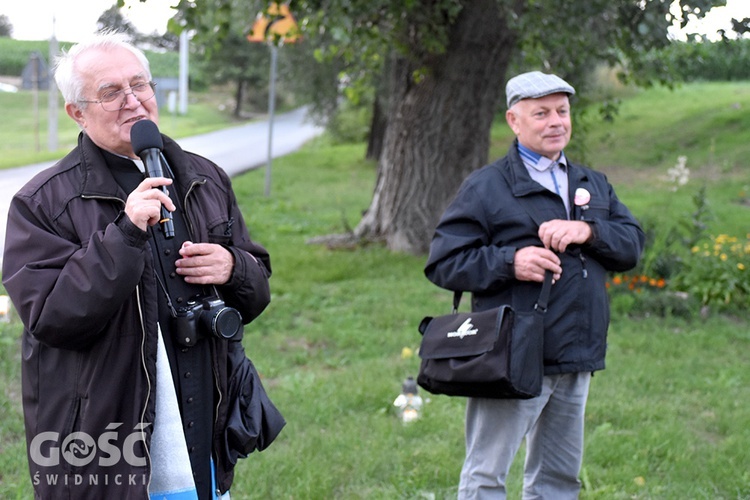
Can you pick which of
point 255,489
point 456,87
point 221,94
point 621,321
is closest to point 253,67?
point 221,94

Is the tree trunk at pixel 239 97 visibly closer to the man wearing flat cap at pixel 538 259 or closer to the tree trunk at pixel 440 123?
the tree trunk at pixel 440 123

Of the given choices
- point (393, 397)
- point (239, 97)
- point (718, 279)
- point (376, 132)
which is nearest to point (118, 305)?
point (393, 397)

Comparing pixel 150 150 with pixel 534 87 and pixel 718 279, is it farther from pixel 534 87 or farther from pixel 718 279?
pixel 718 279

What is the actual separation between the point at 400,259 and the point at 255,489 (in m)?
5.65

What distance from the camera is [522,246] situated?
3.46 m

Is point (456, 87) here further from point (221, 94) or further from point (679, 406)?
point (221, 94)

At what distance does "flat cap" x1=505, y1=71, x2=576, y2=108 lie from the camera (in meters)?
3.44

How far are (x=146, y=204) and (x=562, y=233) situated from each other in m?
1.70

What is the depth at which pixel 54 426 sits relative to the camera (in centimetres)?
247

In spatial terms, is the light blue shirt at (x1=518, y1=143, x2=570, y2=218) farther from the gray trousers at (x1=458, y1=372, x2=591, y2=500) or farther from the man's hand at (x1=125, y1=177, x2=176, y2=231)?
the man's hand at (x1=125, y1=177, x2=176, y2=231)

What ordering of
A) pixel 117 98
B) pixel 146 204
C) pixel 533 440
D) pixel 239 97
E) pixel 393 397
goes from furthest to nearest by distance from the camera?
pixel 239 97 → pixel 393 397 → pixel 533 440 → pixel 117 98 → pixel 146 204

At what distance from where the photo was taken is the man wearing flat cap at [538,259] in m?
3.40

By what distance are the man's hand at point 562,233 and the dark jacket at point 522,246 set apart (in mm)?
77

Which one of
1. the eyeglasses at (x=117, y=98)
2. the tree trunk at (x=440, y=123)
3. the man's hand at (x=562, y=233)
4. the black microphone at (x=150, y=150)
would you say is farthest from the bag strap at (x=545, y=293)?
the tree trunk at (x=440, y=123)
